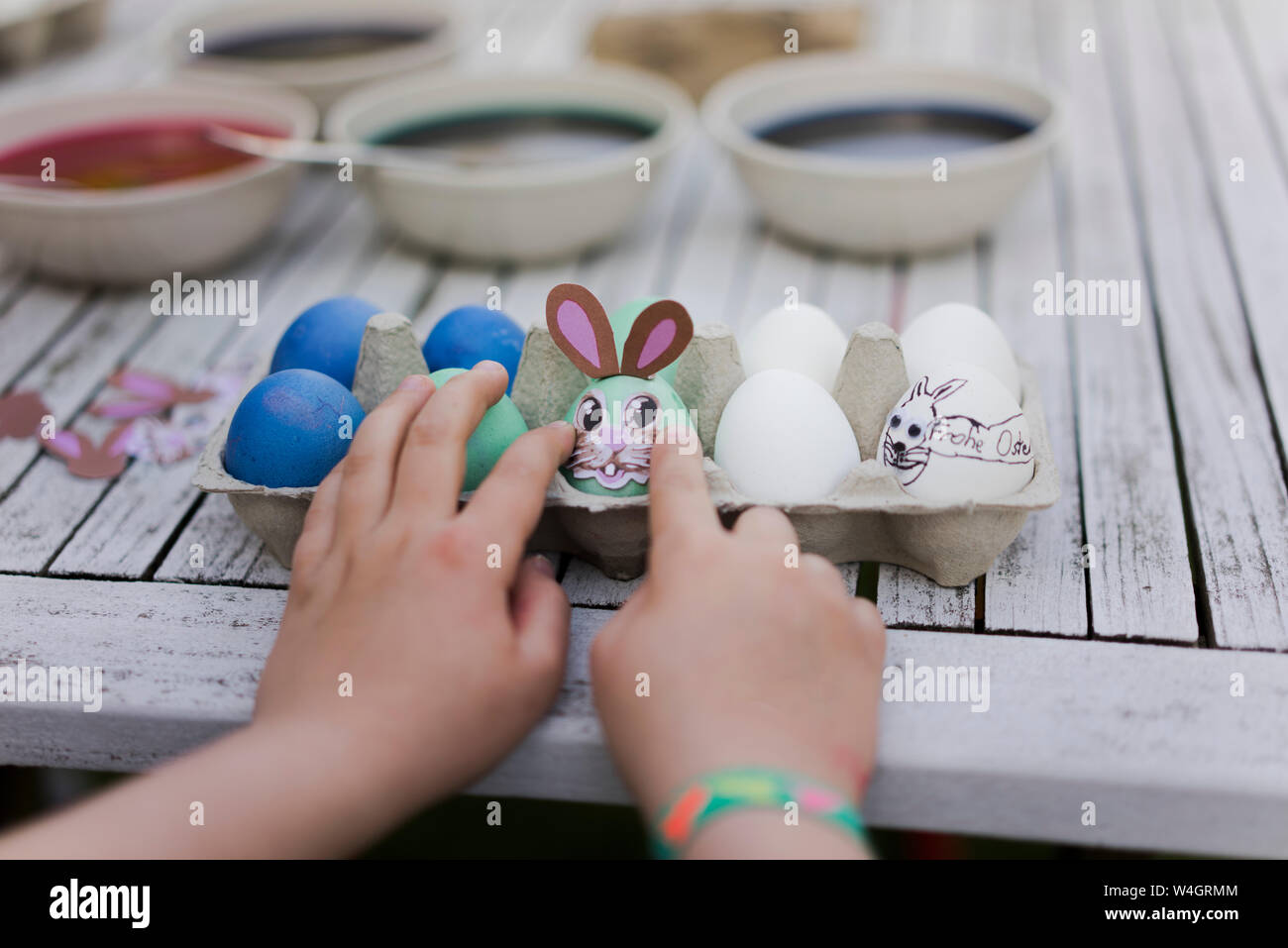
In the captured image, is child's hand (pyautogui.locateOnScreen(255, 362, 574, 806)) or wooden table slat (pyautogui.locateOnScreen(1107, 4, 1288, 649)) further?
wooden table slat (pyautogui.locateOnScreen(1107, 4, 1288, 649))

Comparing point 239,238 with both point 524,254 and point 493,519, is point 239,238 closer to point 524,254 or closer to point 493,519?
point 524,254

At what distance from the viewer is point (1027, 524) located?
2.71 ft

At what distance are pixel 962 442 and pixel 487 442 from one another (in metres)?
0.31

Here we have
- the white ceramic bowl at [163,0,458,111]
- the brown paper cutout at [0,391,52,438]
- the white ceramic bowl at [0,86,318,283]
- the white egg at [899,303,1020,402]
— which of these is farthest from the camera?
the white ceramic bowl at [163,0,458,111]

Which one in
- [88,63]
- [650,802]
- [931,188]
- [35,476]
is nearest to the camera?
[650,802]

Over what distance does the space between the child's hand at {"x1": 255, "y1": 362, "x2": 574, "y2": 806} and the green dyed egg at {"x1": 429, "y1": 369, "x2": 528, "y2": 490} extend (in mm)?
28

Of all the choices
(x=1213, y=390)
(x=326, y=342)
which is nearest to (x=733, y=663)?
(x=326, y=342)

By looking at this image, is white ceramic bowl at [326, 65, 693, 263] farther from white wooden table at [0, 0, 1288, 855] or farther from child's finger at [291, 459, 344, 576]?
child's finger at [291, 459, 344, 576]

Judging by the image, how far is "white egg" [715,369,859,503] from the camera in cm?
73

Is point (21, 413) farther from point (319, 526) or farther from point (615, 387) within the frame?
point (615, 387)

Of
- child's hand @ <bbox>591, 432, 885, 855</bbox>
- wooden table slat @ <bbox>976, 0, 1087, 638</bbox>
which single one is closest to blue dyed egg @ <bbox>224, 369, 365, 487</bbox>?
child's hand @ <bbox>591, 432, 885, 855</bbox>
